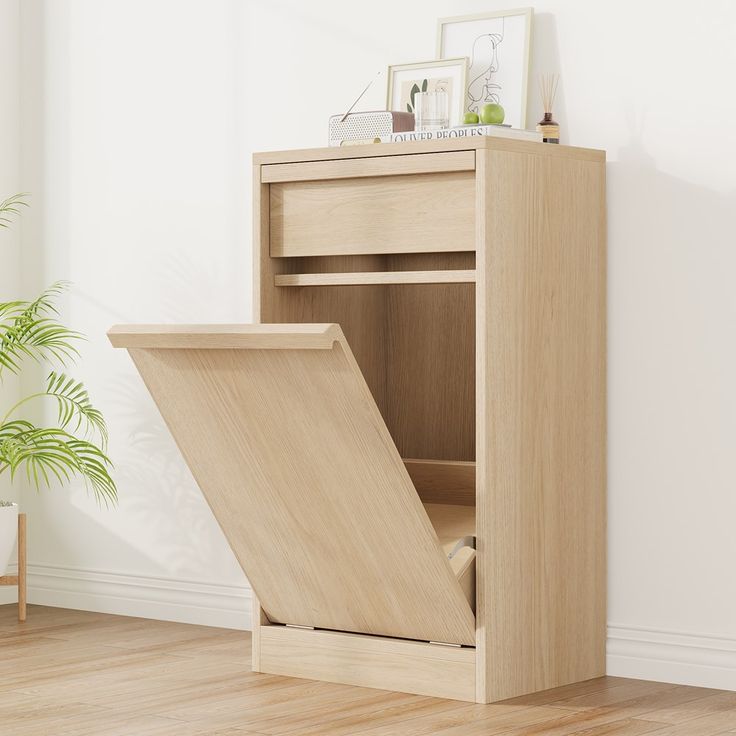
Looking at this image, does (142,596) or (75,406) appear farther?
(75,406)

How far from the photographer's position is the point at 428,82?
12.6 ft

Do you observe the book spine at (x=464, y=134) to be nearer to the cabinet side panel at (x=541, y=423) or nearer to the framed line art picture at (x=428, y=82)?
the cabinet side panel at (x=541, y=423)

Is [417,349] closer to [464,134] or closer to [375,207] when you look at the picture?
[375,207]

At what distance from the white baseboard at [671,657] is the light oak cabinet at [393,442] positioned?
54 millimetres

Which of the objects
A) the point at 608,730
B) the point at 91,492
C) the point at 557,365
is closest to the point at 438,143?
the point at 557,365

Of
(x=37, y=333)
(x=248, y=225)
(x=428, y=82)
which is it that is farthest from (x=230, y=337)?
(x=37, y=333)

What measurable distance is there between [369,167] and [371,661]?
1236mm

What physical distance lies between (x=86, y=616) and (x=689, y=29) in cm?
267

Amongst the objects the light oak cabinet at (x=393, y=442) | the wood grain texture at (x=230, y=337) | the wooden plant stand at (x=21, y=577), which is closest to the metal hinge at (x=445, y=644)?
the light oak cabinet at (x=393, y=442)

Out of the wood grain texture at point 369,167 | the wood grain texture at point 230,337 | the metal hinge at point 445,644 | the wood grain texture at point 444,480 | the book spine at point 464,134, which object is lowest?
the metal hinge at point 445,644

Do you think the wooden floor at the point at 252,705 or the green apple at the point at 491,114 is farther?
the green apple at the point at 491,114

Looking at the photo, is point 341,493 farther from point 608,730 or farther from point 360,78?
point 360,78

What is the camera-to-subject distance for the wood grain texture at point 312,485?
315cm

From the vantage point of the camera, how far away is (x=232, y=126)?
4.39 m
